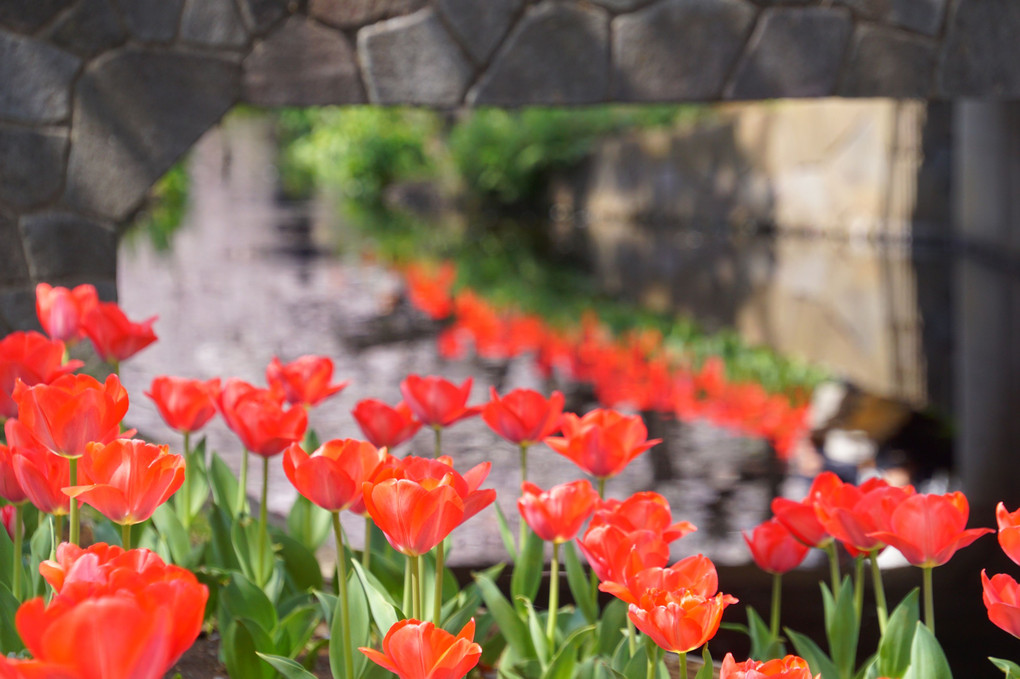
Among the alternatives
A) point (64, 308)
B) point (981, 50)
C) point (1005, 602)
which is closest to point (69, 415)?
point (64, 308)

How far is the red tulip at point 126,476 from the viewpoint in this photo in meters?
1.24

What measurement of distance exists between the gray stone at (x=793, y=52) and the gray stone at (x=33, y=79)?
1762mm

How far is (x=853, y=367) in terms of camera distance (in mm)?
6133

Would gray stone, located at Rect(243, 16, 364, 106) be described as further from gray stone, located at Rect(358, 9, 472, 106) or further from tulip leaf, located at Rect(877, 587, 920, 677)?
tulip leaf, located at Rect(877, 587, 920, 677)

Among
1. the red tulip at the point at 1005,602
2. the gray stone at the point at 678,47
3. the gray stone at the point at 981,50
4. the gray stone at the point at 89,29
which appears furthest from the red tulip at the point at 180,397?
the gray stone at the point at 981,50

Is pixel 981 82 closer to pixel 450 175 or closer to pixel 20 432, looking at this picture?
pixel 20 432

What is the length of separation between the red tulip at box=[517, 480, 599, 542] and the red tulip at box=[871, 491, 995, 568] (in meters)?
0.34

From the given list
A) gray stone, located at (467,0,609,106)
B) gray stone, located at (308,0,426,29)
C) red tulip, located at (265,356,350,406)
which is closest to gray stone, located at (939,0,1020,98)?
gray stone, located at (467,0,609,106)

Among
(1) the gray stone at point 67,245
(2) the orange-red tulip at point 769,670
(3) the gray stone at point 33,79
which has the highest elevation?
(3) the gray stone at point 33,79

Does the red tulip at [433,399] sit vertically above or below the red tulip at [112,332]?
below

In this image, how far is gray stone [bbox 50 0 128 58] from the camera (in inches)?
115

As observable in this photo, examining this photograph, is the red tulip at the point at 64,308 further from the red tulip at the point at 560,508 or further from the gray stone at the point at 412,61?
the gray stone at the point at 412,61

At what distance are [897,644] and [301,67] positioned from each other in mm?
2163

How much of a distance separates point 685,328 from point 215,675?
5751 mm
